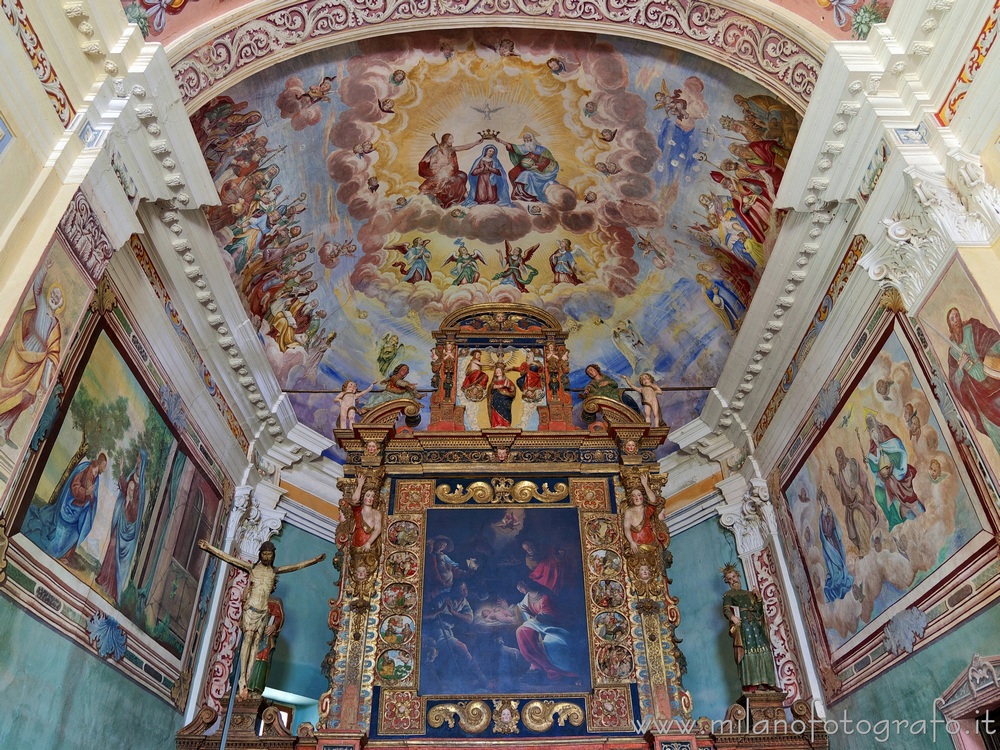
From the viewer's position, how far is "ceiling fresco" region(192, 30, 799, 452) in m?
10.4

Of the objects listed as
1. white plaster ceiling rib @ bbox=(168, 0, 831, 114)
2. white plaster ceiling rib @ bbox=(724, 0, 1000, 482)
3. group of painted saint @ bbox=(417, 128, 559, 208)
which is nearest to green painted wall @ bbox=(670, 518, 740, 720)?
white plaster ceiling rib @ bbox=(724, 0, 1000, 482)

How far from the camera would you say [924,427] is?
7.70 m

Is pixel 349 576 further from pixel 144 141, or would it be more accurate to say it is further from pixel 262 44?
pixel 262 44

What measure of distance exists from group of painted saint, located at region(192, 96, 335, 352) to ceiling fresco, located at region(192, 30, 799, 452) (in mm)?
33

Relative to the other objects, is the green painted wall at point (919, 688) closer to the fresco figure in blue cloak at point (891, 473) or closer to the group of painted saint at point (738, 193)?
the fresco figure in blue cloak at point (891, 473)

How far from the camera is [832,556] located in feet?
31.5

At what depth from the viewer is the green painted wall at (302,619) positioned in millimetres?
11664

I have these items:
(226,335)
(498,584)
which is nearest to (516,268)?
(226,335)

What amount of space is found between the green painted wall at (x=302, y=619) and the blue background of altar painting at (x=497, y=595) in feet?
9.23

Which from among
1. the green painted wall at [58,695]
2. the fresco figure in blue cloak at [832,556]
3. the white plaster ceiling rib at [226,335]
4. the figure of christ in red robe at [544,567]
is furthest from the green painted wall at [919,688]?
the white plaster ceiling rib at [226,335]

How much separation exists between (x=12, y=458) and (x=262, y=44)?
18.2ft

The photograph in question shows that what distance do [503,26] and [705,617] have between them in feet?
30.5

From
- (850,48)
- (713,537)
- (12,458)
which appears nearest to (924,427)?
(850,48)

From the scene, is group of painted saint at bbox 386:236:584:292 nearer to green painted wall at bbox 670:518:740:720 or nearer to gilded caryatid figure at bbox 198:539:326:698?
green painted wall at bbox 670:518:740:720
